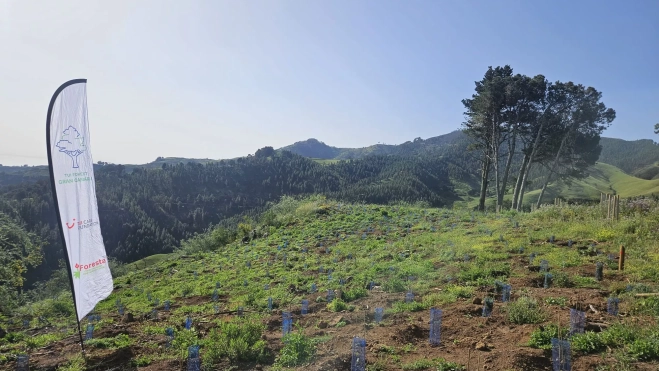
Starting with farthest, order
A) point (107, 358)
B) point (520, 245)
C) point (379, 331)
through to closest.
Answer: point (520, 245)
point (379, 331)
point (107, 358)

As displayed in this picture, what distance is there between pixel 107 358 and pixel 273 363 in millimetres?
2281

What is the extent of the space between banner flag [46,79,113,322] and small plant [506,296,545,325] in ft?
19.1

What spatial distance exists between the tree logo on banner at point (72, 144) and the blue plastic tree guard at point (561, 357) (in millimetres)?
6230

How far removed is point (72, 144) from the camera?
5.22m

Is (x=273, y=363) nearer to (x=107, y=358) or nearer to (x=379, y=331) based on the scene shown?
(x=379, y=331)

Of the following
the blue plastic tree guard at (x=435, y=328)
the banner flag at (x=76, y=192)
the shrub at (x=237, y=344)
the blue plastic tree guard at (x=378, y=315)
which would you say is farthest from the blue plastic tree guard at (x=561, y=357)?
the banner flag at (x=76, y=192)

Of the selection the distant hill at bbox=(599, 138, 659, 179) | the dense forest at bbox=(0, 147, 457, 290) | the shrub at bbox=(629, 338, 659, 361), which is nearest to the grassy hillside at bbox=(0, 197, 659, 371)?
the shrub at bbox=(629, 338, 659, 361)

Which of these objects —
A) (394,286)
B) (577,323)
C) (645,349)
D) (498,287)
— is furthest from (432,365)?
(394,286)

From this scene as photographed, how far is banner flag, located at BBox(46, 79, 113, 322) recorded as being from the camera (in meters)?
4.97

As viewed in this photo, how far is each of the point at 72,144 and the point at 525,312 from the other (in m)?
6.60

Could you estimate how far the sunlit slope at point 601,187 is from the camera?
221 feet

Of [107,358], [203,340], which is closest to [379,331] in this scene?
[203,340]

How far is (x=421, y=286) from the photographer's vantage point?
24.9 ft

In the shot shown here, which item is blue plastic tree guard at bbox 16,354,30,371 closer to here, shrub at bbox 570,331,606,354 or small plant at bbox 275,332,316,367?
small plant at bbox 275,332,316,367
